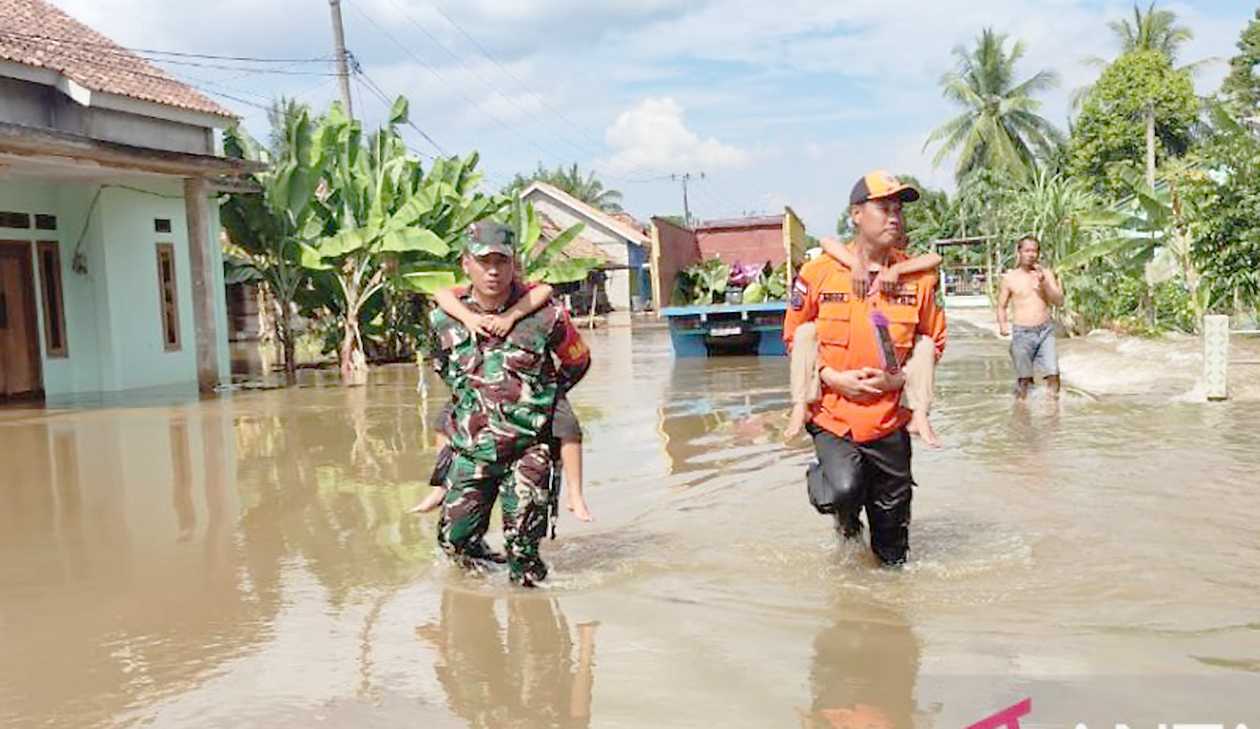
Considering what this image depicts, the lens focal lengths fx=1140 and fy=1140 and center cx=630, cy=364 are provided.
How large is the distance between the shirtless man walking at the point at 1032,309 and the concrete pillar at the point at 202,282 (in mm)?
10371

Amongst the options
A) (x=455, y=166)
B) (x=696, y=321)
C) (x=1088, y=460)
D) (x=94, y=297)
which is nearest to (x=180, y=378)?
(x=94, y=297)

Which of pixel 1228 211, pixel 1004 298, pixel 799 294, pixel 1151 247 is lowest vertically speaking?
pixel 1004 298

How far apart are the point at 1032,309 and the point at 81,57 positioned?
12648mm

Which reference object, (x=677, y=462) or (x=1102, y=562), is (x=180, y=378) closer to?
(x=677, y=462)

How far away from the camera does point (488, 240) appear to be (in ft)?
14.3

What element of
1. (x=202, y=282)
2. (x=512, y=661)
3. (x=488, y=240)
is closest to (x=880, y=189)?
(x=488, y=240)

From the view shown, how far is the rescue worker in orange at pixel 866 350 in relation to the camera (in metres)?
4.57

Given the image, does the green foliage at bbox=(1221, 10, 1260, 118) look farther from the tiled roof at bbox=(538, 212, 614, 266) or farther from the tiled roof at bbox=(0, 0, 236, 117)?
the tiled roof at bbox=(0, 0, 236, 117)

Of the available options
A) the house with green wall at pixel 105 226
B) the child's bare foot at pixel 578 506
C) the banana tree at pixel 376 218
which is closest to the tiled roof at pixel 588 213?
the banana tree at pixel 376 218

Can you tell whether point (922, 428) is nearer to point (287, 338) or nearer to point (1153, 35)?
point (287, 338)

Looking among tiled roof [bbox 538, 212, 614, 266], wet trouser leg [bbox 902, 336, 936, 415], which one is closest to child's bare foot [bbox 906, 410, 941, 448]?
wet trouser leg [bbox 902, 336, 936, 415]

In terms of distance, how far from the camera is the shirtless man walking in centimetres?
1062

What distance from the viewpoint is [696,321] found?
1889 centimetres

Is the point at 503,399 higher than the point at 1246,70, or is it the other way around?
the point at 1246,70
